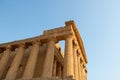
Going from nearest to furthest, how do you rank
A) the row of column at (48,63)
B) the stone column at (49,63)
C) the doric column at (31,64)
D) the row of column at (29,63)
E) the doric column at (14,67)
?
the row of column at (48,63), the stone column at (49,63), the row of column at (29,63), the doric column at (31,64), the doric column at (14,67)

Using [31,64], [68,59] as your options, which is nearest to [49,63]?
[68,59]

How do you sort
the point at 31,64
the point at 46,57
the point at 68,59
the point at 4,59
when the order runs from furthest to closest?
the point at 4,59, the point at 31,64, the point at 46,57, the point at 68,59

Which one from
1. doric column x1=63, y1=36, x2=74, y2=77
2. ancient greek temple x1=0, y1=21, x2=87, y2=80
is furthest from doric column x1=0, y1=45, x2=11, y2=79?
doric column x1=63, y1=36, x2=74, y2=77

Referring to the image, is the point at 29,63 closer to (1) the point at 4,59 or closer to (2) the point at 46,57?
(2) the point at 46,57

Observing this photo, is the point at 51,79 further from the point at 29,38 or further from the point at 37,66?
the point at 29,38

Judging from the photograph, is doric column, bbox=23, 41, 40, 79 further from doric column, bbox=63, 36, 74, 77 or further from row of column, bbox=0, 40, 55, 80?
doric column, bbox=63, 36, 74, 77

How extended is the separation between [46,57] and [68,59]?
3304mm

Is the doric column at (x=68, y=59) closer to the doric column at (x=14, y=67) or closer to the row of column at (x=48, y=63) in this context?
the row of column at (x=48, y=63)

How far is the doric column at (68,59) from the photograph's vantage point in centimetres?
1888

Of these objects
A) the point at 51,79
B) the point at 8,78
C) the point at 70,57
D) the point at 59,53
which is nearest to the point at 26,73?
the point at 8,78

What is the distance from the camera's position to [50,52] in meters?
22.3

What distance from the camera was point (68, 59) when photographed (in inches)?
793

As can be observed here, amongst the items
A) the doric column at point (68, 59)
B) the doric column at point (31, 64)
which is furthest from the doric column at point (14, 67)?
the doric column at point (68, 59)

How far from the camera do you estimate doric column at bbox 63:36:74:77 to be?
18875 millimetres
